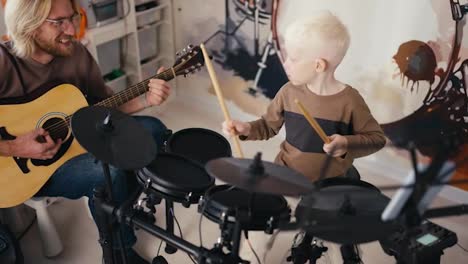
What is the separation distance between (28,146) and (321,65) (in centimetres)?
93

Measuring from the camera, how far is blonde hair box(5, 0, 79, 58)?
149 cm

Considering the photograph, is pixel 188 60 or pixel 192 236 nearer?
pixel 188 60

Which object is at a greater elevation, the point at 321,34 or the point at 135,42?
the point at 321,34

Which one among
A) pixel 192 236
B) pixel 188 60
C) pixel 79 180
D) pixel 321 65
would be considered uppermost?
pixel 321 65

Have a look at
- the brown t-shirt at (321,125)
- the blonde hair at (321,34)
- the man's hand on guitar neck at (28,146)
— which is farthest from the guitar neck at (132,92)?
the blonde hair at (321,34)

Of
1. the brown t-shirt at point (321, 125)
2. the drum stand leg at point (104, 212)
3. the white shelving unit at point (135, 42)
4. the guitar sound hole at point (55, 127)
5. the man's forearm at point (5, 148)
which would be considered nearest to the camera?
the drum stand leg at point (104, 212)

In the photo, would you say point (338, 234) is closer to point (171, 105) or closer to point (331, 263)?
point (331, 263)

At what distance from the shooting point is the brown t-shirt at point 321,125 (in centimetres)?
132

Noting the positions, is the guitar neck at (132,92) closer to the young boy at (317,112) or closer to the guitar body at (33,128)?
the guitar body at (33,128)

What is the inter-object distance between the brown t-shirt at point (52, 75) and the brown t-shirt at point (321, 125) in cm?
69

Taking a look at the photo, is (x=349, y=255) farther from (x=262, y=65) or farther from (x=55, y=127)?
(x=262, y=65)

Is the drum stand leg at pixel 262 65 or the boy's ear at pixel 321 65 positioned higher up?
the boy's ear at pixel 321 65

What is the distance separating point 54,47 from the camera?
5.23 ft

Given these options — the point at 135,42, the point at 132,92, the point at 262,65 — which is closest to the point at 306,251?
the point at 132,92
